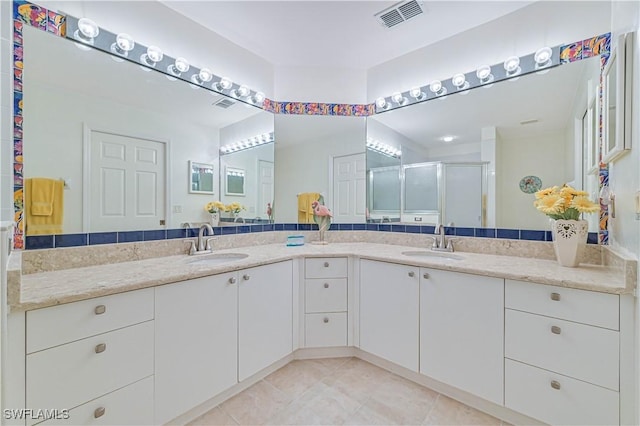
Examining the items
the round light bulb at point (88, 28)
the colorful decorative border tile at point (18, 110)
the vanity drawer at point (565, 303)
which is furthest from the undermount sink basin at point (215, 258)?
the vanity drawer at point (565, 303)

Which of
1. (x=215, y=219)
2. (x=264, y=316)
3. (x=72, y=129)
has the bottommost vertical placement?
(x=264, y=316)

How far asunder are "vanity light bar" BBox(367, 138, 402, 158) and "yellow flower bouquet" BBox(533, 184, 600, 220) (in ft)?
3.68

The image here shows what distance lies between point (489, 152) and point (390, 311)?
1355mm

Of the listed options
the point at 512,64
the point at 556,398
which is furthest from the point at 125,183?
the point at 512,64

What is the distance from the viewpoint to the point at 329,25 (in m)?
1.95

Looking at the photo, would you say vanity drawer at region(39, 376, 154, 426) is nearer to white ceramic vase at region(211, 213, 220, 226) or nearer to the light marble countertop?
the light marble countertop

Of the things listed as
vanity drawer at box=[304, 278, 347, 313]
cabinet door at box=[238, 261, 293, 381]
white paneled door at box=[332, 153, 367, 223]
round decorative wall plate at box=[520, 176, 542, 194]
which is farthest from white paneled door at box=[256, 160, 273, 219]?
round decorative wall plate at box=[520, 176, 542, 194]

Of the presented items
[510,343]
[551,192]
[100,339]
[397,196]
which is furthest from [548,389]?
[100,339]

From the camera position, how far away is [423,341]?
1606 mm

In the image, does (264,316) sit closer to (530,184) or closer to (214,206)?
(214,206)

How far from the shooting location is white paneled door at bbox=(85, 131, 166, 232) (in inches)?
58.2

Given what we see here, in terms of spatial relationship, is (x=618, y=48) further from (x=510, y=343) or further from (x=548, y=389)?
(x=548, y=389)

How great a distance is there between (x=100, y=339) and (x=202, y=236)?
35.8 inches

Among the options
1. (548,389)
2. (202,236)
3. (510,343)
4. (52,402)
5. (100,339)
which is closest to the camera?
(52,402)
